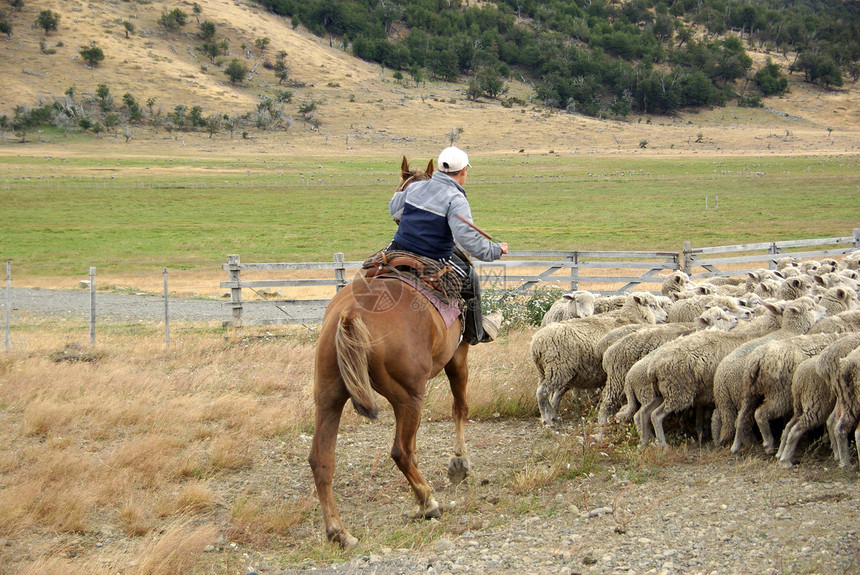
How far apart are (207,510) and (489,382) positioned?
4335 mm

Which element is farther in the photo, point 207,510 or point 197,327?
point 197,327

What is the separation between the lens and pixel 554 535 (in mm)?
5449

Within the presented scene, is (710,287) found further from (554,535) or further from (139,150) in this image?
(139,150)

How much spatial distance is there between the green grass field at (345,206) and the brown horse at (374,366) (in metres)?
27.1

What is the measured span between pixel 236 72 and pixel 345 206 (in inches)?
3365

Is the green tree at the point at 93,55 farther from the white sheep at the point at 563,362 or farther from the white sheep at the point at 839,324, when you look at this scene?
the white sheep at the point at 839,324

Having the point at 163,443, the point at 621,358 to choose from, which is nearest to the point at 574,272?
the point at 621,358

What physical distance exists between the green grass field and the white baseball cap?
26605mm

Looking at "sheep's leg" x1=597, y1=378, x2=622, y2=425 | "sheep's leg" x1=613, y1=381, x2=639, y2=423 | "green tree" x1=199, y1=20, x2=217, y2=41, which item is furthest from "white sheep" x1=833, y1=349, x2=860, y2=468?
"green tree" x1=199, y1=20, x2=217, y2=41

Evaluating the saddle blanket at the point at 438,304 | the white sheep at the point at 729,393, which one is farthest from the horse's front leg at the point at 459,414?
the white sheep at the point at 729,393

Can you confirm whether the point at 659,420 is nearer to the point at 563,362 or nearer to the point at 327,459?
the point at 563,362

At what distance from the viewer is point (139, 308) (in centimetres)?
2064

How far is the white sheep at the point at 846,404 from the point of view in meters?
6.21

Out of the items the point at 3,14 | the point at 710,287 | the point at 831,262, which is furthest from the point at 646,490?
the point at 3,14
